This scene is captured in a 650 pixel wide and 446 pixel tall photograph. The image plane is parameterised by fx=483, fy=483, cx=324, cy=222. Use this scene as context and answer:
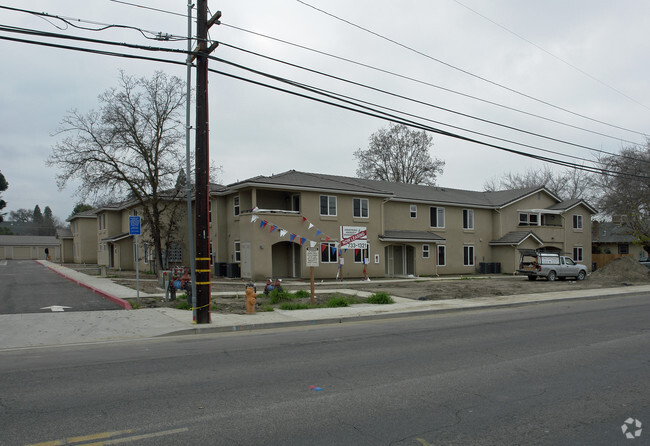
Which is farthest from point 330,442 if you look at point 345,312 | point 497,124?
point 497,124

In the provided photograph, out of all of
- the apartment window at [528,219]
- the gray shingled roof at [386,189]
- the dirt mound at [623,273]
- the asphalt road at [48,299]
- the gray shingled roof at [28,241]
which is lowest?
the dirt mound at [623,273]

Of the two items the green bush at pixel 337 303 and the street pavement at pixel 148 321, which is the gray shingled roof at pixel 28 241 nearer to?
the street pavement at pixel 148 321

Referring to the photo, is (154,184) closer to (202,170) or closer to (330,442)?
(202,170)

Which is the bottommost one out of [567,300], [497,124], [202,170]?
[567,300]

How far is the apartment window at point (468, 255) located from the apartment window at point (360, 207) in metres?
10.8

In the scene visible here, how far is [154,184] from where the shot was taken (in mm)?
27641

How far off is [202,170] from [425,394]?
8519 millimetres

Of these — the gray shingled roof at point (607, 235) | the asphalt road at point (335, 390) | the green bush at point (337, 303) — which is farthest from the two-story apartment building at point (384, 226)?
the asphalt road at point (335, 390)

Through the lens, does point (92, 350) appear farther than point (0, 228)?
No

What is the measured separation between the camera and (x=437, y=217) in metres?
37.8

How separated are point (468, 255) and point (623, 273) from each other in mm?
11446

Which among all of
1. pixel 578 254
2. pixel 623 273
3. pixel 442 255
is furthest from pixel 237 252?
pixel 578 254

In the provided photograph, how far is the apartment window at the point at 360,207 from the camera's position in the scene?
32656mm

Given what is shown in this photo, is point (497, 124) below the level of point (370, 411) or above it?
above
